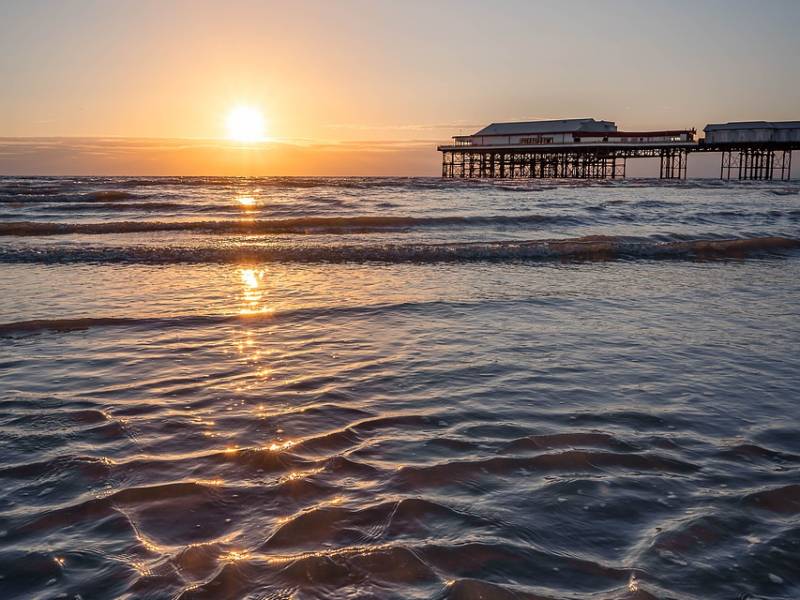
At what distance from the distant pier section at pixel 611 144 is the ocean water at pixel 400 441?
58676 millimetres

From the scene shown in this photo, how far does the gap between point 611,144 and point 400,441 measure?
63.3 metres

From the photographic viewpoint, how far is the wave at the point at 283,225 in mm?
16531

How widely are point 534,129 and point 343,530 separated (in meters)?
69.9

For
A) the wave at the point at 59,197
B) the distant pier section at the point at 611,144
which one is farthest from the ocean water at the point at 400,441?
the distant pier section at the point at 611,144

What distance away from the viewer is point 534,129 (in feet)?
Answer: 225

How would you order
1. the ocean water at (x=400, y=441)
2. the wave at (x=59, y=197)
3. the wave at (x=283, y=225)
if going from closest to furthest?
the ocean water at (x=400, y=441) → the wave at (x=283, y=225) → the wave at (x=59, y=197)

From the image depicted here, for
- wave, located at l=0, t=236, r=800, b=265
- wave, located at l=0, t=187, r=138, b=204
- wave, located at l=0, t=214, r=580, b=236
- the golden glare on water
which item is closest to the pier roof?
wave, located at l=0, t=187, r=138, b=204

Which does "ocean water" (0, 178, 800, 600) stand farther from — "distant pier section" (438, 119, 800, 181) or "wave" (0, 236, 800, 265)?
"distant pier section" (438, 119, 800, 181)

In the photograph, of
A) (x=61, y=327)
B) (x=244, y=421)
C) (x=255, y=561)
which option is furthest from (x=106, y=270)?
(x=255, y=561)

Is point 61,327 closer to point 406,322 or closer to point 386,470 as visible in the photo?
point 406,322

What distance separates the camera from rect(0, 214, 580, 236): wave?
16.5 m

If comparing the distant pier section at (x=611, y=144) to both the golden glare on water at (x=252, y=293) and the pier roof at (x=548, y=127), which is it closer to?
the pier roof at (x=548, y=127)

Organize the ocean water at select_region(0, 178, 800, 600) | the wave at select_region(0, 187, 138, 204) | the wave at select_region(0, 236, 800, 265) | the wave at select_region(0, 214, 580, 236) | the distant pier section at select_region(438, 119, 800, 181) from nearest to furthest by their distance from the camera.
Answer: the ocean water at select_region(0, 178, 800, 600) → the wave at select_region(0, 236, 800, 265) → the wave at select_region(0, 214, 580, 236) → the wave at select_region(0, 187, 138, 204) → the distant pier section at select_region(438, 119, 800, 181)

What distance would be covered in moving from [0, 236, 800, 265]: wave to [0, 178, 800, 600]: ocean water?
3.07 meters
